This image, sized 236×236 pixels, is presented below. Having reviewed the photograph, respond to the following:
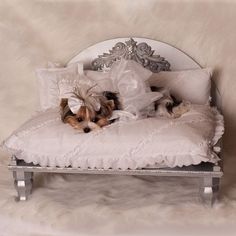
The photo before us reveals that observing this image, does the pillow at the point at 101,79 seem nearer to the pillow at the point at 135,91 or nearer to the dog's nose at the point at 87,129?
the pillow at the point at 135,91

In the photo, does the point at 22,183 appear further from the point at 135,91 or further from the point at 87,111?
the point at 135,91

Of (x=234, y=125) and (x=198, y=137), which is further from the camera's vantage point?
(x=234, y=125)

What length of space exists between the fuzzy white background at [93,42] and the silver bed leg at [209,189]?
0.19 ft

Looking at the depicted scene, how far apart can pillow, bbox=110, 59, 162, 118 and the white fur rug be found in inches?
13.1

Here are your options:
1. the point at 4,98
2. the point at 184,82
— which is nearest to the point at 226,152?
the point at 184,82

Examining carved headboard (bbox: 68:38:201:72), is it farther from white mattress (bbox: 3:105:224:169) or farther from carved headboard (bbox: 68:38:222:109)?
white mattress (bbox: 3:105:224:169)

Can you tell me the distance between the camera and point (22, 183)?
6.93 ft

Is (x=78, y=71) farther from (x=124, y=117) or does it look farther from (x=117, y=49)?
(x=124, y=117)

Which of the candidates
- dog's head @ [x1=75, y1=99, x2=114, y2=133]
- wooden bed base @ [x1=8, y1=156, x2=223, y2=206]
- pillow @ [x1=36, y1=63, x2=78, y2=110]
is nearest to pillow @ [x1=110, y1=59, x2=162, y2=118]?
dog's head @ [x1=75, y1=99, x2=114, y2=133]

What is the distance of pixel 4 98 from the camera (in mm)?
2875

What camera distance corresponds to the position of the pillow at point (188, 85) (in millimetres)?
2566

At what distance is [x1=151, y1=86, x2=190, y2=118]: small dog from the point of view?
2248 millimetres

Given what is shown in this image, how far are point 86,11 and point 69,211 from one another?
1108mm

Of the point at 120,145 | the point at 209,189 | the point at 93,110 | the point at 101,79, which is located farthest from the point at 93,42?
the point at 209,189
